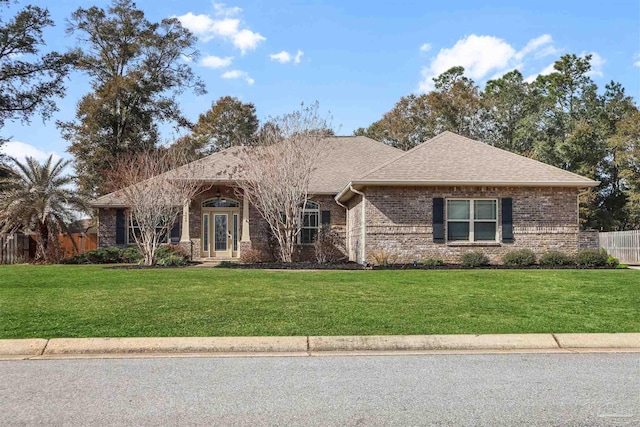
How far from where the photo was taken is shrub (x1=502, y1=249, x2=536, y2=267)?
65.6 ft

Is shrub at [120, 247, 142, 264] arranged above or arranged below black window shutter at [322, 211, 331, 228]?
below

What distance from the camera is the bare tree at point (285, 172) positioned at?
68.9 ft

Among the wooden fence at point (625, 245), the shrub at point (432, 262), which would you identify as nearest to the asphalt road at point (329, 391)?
the shrub at point (432, 262)

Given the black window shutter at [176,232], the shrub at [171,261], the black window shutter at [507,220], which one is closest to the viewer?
the black window shutter at [507,220]

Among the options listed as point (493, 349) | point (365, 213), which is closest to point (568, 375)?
point (493, 349)

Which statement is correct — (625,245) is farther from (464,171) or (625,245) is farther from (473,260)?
(473,260)

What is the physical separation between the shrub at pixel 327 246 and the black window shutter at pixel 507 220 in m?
6.42

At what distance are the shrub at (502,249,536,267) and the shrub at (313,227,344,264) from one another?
644cm

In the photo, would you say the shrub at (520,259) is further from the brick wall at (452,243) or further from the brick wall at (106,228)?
the brick wall at (106,228)

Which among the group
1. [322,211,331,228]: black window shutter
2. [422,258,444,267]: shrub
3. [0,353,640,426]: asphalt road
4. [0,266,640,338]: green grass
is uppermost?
[322,211,331,228]: black window shutter

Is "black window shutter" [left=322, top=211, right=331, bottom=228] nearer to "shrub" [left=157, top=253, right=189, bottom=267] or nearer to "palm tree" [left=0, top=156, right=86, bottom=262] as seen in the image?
"shrub" [left=157, top=253, right=189, bottom=267]

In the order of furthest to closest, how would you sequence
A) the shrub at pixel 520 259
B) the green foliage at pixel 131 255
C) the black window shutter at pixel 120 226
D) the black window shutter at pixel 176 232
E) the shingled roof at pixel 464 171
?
1. the black window shutter at pixel 120 226
2. the black window shutter at pixel 176 232
3. the green foliage at pixel 131 255
4. the shingled roof at pixel 464 171
5. the shrub at pixel 520 259

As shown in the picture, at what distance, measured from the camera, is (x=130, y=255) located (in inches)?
971

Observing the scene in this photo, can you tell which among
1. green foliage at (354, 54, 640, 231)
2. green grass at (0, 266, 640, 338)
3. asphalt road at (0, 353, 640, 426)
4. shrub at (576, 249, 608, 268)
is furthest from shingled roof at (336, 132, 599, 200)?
green foliage at (354, 54, 640, 231)
